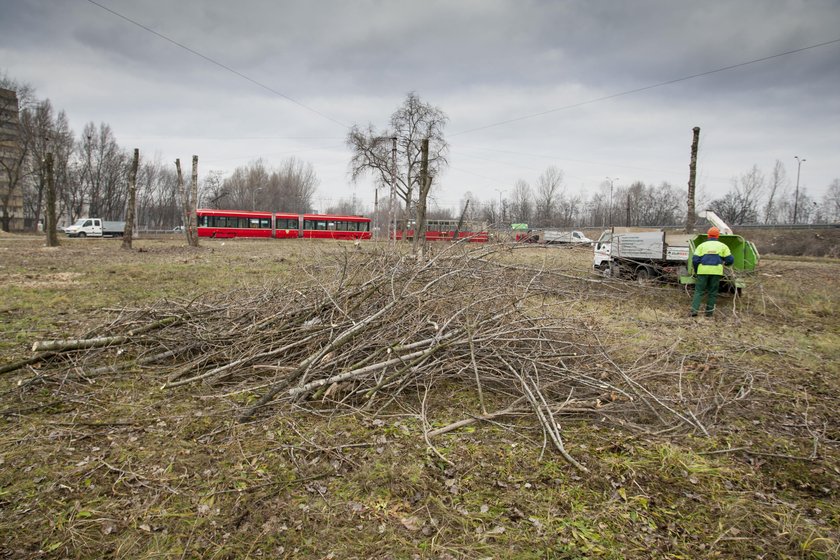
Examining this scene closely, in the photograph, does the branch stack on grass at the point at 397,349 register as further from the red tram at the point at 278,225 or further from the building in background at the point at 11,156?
the building in background at the point at 11,156

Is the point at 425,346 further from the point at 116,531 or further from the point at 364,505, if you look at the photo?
the point at 116,531

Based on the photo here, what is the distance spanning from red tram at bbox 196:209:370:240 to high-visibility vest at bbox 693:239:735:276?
3001cm

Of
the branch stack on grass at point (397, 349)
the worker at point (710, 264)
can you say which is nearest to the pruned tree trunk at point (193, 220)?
the branch stack on grass at point (397, 349)

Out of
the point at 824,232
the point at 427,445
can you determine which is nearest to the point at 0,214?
the point at 427,445

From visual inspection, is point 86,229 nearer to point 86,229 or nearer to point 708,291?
point 86,229

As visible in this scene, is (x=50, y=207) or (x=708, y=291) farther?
(x=50, y=207)

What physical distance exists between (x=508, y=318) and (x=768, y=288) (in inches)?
405

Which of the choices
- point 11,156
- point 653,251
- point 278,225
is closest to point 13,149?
point 11,156

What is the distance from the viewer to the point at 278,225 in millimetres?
40281

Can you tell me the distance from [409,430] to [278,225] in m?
39.1

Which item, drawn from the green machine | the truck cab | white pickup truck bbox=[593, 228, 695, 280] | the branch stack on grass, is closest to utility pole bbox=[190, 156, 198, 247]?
the truck cab

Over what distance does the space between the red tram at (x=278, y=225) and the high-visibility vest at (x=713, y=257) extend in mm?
30010

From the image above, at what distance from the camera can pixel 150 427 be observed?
3855mm

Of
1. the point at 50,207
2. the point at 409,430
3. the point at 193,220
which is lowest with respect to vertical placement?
the point at 409,430
